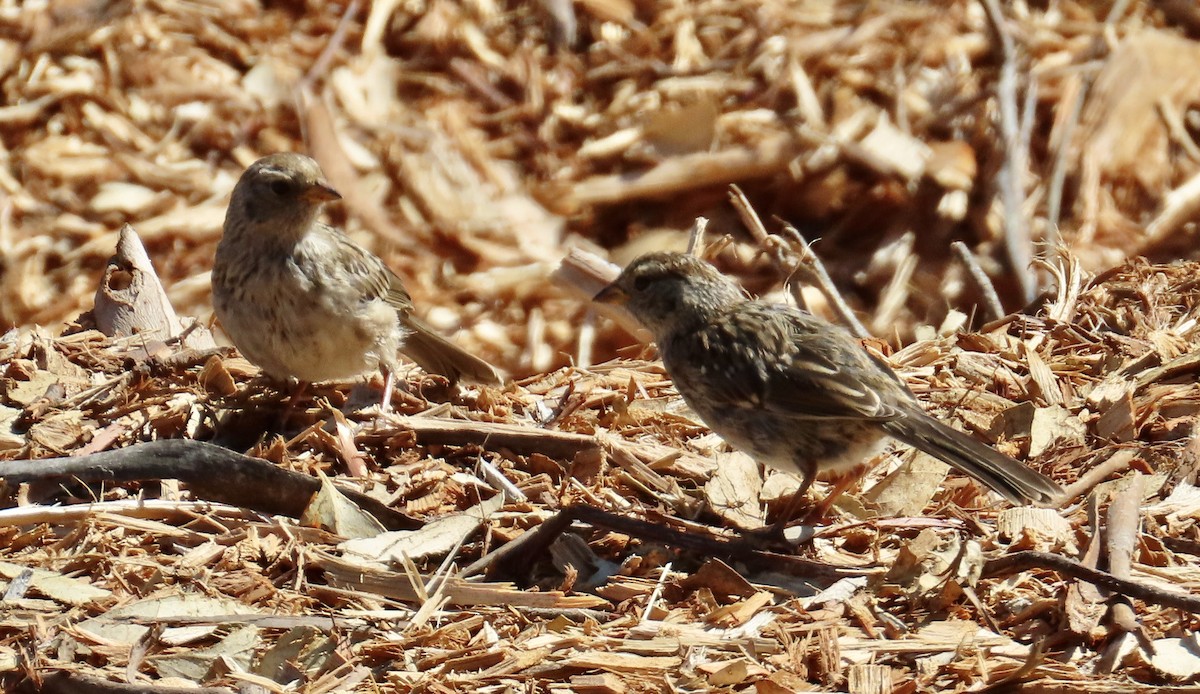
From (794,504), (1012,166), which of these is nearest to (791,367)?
(794,504)

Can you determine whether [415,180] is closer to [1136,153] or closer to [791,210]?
[791,210]

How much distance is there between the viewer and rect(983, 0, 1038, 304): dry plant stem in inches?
284

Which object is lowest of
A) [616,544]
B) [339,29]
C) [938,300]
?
[938,300]

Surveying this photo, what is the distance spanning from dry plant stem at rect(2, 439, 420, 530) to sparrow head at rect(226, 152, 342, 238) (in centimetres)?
130

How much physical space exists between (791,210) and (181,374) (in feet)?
11.6

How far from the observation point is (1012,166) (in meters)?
7.47

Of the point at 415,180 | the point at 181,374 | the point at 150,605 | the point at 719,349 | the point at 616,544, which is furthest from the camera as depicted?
the point at 415,180

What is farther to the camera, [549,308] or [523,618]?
[549,308]

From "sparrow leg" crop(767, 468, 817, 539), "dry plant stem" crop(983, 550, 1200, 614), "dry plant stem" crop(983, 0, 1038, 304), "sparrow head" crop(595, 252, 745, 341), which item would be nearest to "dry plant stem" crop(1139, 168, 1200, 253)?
"dry plant stem" crop(983, 0, 1038, 304)

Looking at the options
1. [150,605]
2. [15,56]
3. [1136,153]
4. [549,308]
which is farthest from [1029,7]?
[150,605]

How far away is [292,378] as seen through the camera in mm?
5625

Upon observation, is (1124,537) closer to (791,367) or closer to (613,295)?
(791,367)

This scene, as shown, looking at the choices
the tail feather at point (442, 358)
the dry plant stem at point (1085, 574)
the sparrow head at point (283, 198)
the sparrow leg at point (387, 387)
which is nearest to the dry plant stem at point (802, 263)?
the tail feather at point (442, 358)

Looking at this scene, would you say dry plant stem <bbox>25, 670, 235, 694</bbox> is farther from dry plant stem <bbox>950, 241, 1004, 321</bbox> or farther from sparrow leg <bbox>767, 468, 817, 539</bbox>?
dry plant stem <bbox>950, 241, 1004, 321</bbox>
